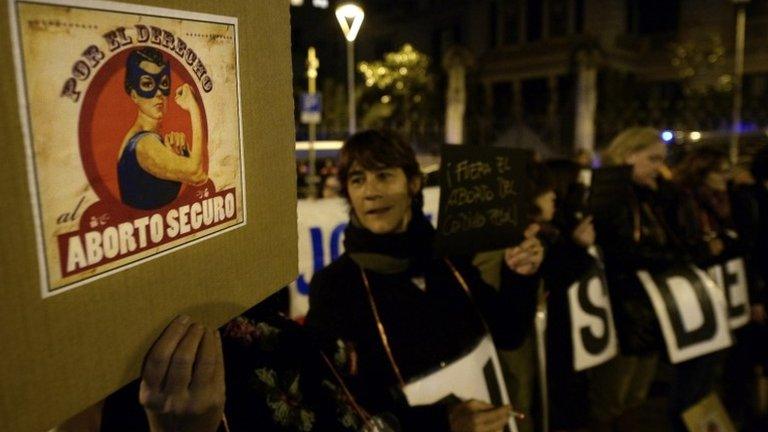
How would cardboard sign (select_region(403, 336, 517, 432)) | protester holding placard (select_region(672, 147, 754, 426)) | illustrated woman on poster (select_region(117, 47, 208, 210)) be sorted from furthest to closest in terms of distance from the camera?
protester holding placard (select_region(672, 147, 754, 426))
cardboard sign (select_region(403, 336, 517, 432))
illustrated woman on poster (select_region(117, 47, 208, 210))

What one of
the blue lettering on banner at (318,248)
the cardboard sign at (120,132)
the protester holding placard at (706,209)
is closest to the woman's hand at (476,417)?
the cardboard sign at (120,132)

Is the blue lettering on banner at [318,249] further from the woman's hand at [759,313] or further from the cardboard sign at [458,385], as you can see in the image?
the woman's hand at [759,313]

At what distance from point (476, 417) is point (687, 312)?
7.14ft

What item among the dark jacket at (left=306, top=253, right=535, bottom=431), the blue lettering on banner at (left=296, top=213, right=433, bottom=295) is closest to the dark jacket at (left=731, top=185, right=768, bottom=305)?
the blue lettering on banner at (left=296, top=213, right=433, bottom=295)

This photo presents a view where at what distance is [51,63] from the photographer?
56cm

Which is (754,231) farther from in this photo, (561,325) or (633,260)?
(561,325)

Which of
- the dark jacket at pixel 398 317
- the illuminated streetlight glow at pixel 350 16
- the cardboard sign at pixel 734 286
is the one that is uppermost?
the illuminated streetlight glow at pixel 350 16

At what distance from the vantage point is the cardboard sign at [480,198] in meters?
2.11

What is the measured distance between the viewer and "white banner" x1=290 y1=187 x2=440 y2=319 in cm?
357

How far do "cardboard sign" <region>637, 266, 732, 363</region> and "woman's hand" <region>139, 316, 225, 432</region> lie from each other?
120 inches

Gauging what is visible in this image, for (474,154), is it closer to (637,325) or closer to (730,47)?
(637,325)

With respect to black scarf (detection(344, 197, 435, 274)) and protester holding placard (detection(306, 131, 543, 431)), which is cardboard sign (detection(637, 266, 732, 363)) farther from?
black scarf (detection(344, 197, 435, 274))

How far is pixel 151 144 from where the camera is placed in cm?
68

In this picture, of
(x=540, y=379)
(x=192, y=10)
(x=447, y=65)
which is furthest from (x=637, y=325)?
(x=447, y=65)
